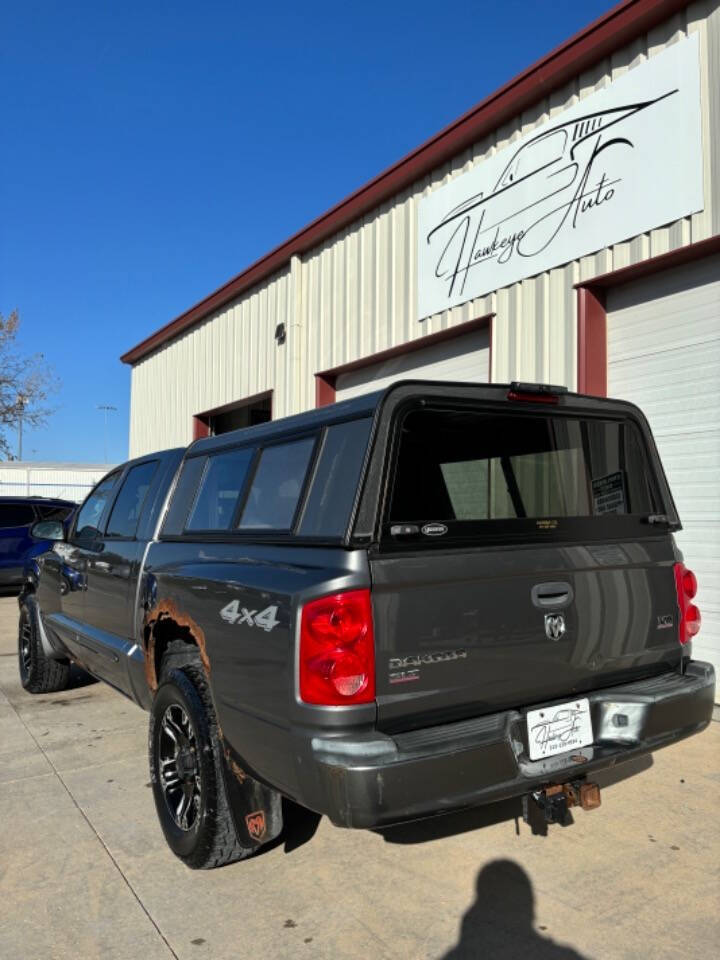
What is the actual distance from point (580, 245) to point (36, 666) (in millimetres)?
5742

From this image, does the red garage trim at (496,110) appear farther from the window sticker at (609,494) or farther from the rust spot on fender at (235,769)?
the rust spot on fender at (235,769)

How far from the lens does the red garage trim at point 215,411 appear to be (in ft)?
40.9

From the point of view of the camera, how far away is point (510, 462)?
10.4 feet

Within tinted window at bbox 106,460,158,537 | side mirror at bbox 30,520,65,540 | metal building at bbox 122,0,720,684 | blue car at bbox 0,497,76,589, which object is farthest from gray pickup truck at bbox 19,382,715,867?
blue car at bbox 0,497,76,589

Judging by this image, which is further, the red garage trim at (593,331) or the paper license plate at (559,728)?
the red garage trim at (593,331)

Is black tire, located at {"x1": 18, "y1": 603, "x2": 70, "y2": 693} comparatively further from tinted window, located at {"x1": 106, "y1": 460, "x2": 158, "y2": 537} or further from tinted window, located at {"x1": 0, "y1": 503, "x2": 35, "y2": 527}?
tinted window, located at {"x1": 0, "y1": 503, "x2": 35, "y2": 527}

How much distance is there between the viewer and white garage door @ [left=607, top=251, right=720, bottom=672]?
5.82 meters

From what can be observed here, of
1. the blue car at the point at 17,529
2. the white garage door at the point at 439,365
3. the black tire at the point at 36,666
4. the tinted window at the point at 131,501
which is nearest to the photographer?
the tinted window at the point at 131,501

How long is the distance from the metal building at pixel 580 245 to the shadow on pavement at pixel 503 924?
3.34 meters

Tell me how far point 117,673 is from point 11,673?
336 centimetres

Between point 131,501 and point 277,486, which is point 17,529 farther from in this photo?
point 277,486

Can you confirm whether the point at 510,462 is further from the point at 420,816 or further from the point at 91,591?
the point at 91,591

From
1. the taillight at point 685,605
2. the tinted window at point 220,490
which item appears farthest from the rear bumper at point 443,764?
the tinted window at point 220,490

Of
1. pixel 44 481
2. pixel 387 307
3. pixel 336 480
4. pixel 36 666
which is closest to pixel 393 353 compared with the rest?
pixel 387 307
